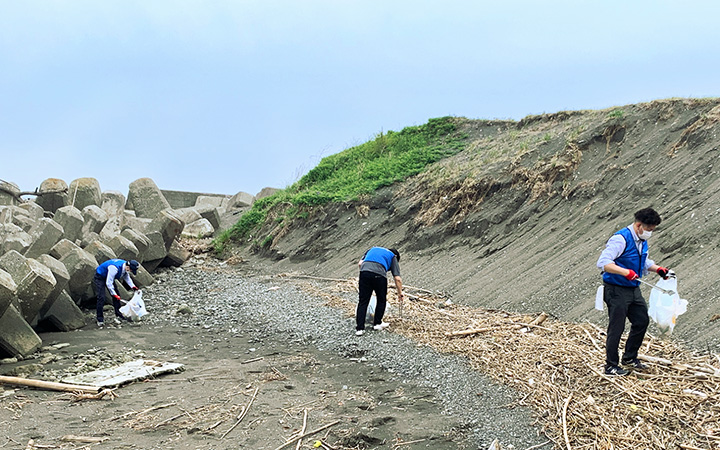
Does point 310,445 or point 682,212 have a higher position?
point 682,212

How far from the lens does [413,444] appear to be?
672 cm

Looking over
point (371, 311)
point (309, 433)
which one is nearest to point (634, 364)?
point (309, 433)

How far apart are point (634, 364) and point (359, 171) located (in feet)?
63.2

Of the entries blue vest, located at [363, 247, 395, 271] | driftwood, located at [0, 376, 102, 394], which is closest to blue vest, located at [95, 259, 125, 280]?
A: driftwood, located at [0, 376, 102, 394]

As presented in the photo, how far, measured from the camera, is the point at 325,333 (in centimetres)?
1216

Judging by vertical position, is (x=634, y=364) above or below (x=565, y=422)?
above

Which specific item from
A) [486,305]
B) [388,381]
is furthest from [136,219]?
[388,381]

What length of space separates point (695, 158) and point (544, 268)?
4.10 metres

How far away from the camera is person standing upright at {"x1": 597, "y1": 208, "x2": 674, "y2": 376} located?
7184 mm

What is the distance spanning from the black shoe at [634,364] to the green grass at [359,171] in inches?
636

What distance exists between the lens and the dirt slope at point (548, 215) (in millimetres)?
11508

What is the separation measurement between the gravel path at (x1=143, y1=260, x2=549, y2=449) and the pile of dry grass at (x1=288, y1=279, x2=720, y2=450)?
278mm

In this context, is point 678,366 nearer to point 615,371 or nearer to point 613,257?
point 615,371

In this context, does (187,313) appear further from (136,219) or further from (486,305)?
(136,219)
